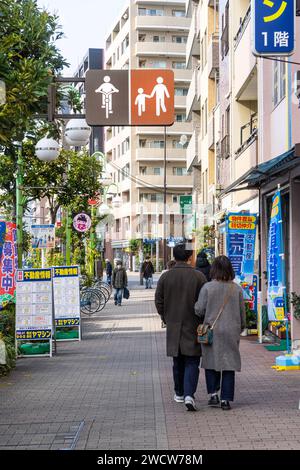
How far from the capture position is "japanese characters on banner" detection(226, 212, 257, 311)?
57.1 ft

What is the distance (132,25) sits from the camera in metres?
79.4

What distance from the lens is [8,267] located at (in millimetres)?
15609

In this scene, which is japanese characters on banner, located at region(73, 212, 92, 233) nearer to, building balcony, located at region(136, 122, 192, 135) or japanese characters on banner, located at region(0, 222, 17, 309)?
japanese characters on banner, located at region(0, 222, 17, 309)

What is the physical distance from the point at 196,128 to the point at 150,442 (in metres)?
38.7

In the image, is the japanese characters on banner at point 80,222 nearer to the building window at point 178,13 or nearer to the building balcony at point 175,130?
the building balcony at point 175,130

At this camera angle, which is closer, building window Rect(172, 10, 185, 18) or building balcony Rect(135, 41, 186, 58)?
building balcony Rect(135, 41, 186, 58)

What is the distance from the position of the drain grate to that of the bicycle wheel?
16.9m

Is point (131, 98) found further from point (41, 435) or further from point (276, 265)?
point (41, 435)

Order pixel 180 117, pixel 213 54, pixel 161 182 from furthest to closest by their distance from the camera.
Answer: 1. pixel 180 117
2. pixel 161 182
3. pixel 213 54

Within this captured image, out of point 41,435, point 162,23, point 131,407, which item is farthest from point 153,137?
point 41,435

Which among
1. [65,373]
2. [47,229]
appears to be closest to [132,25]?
[47,229]

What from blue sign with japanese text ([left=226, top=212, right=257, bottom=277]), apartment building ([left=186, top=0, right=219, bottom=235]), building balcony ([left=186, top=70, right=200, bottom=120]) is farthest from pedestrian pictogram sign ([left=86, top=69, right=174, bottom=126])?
building balcony ([left=186, top=70, right=200, bottom=120])

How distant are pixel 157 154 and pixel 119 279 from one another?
4982 cm
